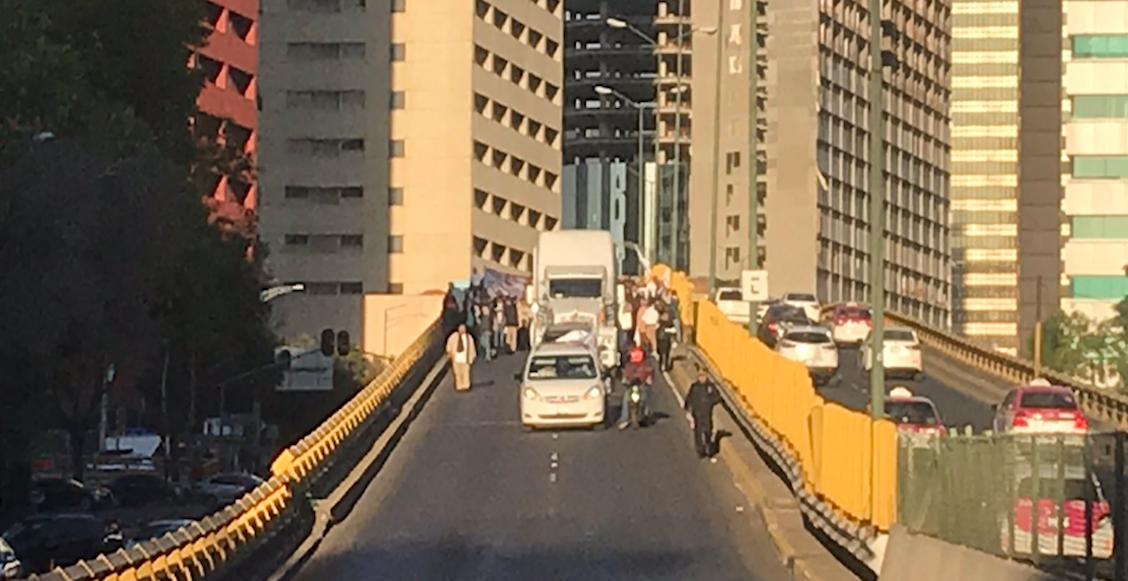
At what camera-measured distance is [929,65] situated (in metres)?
164

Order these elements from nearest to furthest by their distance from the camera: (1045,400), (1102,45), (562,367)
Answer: (1045,400) < (562,367) < (1102,45)

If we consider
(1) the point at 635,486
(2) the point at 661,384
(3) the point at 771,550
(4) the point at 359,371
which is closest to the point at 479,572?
(3) the point at 771,550

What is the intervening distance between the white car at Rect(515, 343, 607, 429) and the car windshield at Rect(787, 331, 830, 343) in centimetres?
1338

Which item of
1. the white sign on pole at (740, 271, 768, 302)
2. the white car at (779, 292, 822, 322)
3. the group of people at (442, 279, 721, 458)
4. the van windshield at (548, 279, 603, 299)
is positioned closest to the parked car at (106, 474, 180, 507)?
the group of people at (442, 279, 721, 458)

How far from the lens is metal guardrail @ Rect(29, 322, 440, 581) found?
61.6ft

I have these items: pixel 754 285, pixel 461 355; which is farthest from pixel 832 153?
pixel 754 285

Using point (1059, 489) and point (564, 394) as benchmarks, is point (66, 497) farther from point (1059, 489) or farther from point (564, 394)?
point (1059, 489)

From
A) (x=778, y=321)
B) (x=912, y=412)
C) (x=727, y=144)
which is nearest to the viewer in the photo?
(x=912, y=412)

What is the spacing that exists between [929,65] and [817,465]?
13870cm

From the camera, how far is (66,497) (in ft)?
184

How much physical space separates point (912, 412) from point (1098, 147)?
7826 cm

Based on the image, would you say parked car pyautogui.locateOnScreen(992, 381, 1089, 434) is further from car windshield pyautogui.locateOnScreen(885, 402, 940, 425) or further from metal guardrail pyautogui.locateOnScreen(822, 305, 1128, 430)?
metal guardrail pyautogui.locateOnScreen(822, 305, 1128, 430)

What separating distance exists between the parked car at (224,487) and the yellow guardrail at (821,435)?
733 inches

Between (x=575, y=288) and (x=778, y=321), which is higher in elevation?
(x=575, y=288)
